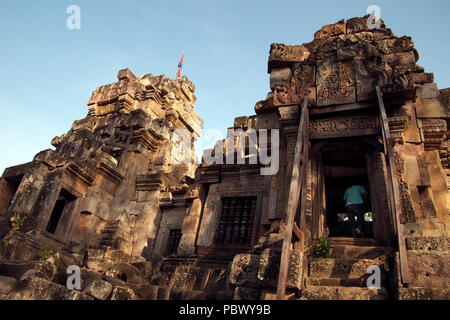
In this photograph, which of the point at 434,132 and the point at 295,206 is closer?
the point at 295,206

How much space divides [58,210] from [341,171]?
11462mm

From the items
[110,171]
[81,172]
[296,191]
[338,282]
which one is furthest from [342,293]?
[110,171]

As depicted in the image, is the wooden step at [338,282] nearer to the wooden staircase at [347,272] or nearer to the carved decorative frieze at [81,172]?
the wooden staircase at [347,272]

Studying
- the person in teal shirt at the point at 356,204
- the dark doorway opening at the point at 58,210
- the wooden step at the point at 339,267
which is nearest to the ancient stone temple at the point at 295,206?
the wooden step at the point at 339,267

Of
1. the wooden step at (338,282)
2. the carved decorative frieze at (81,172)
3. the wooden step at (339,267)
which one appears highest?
the carved decorative frieze at (81,172)

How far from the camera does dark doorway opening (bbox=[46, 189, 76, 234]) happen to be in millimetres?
13453

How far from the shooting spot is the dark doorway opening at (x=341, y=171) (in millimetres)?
7598

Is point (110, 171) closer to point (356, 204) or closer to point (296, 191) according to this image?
point (356, 204)

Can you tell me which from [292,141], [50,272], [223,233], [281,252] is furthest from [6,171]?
Result: [281,252]

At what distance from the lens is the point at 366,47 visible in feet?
26.1

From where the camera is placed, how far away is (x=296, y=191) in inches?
227

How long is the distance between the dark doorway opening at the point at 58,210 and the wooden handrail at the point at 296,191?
987 cm

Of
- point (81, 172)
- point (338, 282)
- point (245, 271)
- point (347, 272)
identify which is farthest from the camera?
point (81, 172)

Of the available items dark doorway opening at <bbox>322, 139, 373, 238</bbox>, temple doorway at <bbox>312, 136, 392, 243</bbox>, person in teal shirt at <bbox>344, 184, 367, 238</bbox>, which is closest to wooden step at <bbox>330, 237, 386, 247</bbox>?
temple doorway at <bbox>312, 136, 392, 243</bbox>
